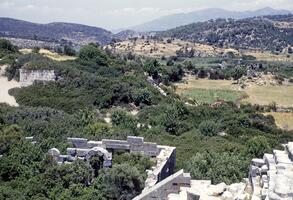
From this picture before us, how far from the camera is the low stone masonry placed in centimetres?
1112

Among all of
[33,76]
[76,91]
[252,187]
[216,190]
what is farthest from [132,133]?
[33,76]

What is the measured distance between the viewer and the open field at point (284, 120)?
54.0 meters

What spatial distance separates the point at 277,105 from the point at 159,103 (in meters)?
24.1

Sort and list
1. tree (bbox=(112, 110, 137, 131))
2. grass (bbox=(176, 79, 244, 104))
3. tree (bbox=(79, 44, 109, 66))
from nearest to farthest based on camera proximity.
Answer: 1. tree (bbox=(112, 110, 137, 131))
2. tree (bbox=(79, 44, 109, 66))
3. grass (bbox=(176, 79, 244, 104))

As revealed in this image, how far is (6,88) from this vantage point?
172ft

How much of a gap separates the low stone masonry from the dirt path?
35.2 meters

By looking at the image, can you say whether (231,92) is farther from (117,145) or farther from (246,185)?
(246,185)

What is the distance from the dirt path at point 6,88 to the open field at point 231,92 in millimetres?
25389

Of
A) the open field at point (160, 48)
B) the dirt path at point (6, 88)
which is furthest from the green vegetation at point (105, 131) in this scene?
the open field at point (160, 48)

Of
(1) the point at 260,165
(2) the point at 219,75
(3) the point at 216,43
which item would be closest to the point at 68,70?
(1) the point at 260,165

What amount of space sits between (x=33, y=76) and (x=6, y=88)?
281 cm

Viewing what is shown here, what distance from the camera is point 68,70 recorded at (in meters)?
54.5

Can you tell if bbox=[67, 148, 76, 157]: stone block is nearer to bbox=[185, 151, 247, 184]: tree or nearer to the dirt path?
bbox=[185, 151, 247, 184]: tree

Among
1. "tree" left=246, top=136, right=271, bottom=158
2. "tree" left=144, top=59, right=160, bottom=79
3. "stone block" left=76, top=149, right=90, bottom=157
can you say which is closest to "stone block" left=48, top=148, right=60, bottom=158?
"stone block" left=76, top=149, right=90, bottom=157
